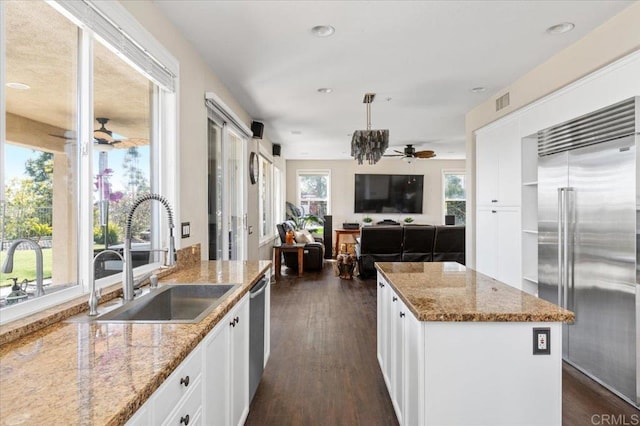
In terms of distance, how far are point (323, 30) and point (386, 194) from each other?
22.7 ft

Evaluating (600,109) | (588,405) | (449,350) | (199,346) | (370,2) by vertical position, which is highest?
(370,2)

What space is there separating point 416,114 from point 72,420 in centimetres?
509

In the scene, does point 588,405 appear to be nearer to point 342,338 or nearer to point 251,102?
point 342,338

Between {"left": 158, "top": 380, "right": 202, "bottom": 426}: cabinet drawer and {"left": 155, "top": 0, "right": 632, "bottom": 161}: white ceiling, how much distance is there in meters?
2.19

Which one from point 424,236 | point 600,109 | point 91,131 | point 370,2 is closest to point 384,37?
point 370,2

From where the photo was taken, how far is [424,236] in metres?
6.25

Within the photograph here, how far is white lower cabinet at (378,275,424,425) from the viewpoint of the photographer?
162cm

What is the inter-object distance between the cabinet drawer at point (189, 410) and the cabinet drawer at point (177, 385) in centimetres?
2

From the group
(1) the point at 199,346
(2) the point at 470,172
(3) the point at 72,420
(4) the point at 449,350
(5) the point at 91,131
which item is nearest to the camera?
(3) the point at 72,420

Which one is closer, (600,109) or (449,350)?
(449,350)

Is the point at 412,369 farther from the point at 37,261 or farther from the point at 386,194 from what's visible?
the point at 386,194

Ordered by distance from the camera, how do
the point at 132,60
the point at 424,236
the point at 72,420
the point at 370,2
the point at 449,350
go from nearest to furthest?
the point at 72,420
the point at 449,350
the point at 132,60
the point at 370,2
the point at 424,236

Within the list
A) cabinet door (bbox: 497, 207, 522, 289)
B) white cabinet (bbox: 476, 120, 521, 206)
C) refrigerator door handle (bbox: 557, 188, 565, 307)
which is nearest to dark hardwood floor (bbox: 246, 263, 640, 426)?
refrigerator door handle (bbox: 557, 188, 565, 307)

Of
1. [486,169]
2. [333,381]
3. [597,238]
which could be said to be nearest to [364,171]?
[486,169]
